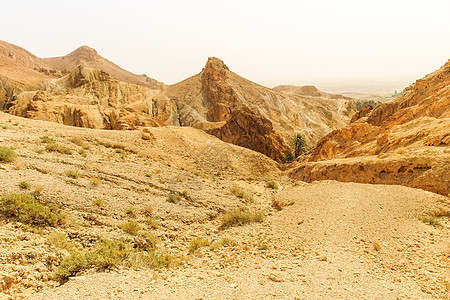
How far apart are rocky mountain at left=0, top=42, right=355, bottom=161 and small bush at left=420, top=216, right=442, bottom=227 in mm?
23155

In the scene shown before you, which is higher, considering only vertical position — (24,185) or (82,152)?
(82,152)

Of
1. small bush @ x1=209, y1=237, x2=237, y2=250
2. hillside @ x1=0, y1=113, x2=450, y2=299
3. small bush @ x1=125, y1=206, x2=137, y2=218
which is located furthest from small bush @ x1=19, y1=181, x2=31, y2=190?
small bush @ x1=209, y1=237, x2=237, y2=250

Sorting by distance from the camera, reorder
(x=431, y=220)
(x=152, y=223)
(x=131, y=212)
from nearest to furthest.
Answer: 1. (x=431, y=220)
2. (x=152, y=223)
3. (x=131, y=212)

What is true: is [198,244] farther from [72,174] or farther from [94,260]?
[72,174]

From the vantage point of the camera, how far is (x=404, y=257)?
18.8 ft

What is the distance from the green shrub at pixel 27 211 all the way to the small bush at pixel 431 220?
10.6 metres

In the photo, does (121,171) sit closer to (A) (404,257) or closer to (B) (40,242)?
(B) (40,242)

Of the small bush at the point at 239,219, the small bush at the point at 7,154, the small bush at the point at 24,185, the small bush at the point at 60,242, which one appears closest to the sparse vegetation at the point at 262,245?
the small bush at the point at 239,219

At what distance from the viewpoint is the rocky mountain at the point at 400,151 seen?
416 inches

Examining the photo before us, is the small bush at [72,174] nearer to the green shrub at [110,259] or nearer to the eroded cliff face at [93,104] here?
the green shrub at [110,259]

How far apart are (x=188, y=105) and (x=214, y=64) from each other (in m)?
12.8

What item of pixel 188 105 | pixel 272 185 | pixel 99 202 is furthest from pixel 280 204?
pixel 188 105

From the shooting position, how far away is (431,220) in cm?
749

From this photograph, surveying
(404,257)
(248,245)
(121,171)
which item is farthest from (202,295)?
(121,171)
